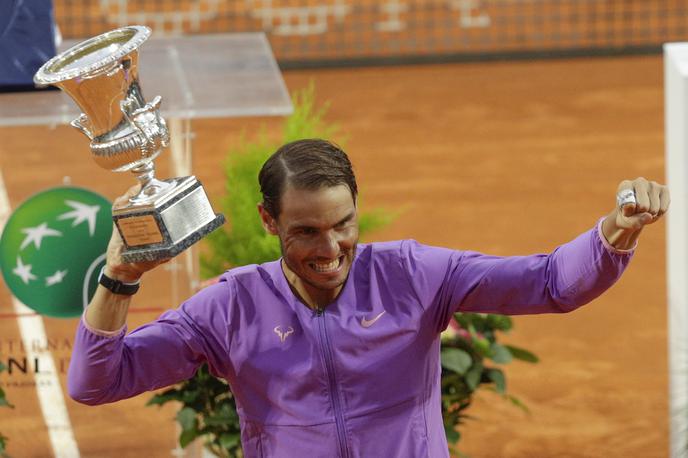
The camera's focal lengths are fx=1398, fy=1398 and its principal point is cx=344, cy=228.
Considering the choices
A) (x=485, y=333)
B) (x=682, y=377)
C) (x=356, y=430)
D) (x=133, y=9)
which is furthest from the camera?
(x=133, y=9)

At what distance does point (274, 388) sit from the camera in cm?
329

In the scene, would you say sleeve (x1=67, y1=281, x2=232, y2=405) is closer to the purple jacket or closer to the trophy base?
the purple jacket

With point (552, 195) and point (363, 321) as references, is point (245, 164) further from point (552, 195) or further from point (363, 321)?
point (552, 195)

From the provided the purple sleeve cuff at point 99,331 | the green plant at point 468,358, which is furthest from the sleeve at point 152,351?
the green plant at point 468,358

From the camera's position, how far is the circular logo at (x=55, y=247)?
5.41 meters

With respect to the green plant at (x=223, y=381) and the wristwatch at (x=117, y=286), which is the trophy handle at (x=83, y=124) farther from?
the green plant at (x=223, y=381)

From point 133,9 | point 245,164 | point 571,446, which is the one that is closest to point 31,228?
point 245,164

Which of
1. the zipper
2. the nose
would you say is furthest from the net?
the nose

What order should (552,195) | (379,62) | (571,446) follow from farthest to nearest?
(379,62), (552,195), (571,446)

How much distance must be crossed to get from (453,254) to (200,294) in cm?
62

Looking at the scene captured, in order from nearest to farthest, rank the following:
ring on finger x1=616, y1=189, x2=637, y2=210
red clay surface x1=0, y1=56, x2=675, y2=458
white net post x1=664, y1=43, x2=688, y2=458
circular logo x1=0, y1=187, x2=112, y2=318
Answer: ring on finger x1=616, y1=189, x2=637, y2=210 < white net post x1=664, y1=43, x2=688, y2=458 < circular logo x1=0, y1=187, x2=112, y2=318 < red clay surface x1=0, y1=56, x2=675, y2=458

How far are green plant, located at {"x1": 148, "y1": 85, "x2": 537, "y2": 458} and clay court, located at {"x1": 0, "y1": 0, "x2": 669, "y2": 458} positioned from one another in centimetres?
33

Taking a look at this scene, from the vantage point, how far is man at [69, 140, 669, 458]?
3.13 m

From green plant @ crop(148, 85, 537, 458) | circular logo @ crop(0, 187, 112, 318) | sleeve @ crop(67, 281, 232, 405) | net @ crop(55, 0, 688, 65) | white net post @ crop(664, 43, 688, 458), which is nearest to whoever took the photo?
sleeve @ crop(67, 281, 232, 405)
